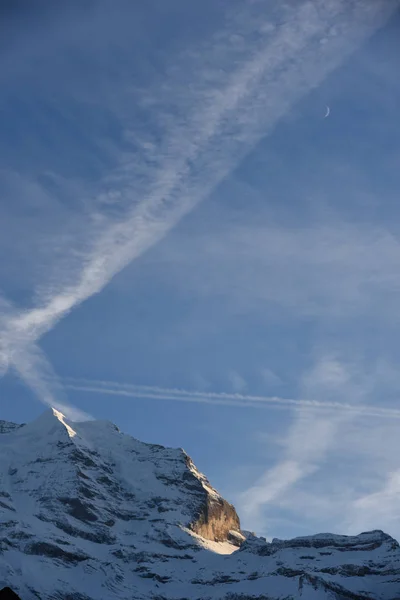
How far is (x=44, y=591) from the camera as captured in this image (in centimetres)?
19362

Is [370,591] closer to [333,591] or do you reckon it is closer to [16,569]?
[333,591]

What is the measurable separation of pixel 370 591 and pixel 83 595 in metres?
55.5

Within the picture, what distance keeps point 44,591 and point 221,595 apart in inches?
1359

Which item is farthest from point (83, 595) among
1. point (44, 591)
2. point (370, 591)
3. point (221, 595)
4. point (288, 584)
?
point (370, 591)

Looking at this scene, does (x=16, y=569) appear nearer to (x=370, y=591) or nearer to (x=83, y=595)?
(x=83, y=595)

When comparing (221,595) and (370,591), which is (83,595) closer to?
(221,595)

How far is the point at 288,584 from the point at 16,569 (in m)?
52.9

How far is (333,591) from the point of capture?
188 m

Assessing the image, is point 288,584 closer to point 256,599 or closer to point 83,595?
→ point 256,599

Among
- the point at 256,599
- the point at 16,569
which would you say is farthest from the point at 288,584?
the point at 16,569

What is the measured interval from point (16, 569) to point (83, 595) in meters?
14.0

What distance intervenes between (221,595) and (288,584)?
1428 centimetres

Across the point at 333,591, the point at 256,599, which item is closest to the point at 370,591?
the point at 333,591

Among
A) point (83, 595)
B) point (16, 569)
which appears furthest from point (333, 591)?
point (16, 569)
